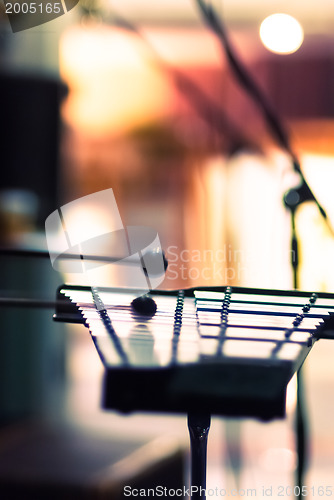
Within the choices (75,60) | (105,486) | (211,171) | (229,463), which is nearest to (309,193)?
(105,486)

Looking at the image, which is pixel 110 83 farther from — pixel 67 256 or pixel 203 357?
pixel 203 357

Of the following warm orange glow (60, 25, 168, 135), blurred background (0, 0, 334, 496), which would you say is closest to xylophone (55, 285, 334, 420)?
blurred background (0, 0, 334, 496)

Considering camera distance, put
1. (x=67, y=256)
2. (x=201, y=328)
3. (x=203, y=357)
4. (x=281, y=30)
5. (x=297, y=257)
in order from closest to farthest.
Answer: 1. (x=203, y=357)
2. (x=201, y=328)
3. (x=67, y=256)
4. (x=297, y=257)
5. (x=281, y=30)

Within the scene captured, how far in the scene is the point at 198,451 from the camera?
1.83ft

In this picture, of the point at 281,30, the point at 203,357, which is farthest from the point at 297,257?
the point at 281,30

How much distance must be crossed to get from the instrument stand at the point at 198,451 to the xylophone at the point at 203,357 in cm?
10

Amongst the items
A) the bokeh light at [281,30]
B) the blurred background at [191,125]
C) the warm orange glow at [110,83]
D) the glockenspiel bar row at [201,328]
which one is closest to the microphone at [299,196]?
the glockenspiel bar row at [201,328]

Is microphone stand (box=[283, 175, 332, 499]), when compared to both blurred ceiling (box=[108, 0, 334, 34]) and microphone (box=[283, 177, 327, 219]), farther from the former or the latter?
blurred ceiling (box=[108, 0, 334, 34])

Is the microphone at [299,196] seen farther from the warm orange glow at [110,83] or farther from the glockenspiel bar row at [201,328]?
the warm orange glow at [110,83]

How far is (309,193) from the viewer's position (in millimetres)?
789

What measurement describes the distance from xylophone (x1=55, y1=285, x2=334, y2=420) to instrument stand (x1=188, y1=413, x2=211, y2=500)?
0.10 metres

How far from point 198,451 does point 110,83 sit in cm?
258

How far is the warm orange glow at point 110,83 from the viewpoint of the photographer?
286 cm

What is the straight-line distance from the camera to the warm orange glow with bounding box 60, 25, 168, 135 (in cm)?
286
